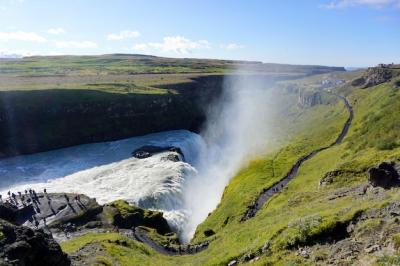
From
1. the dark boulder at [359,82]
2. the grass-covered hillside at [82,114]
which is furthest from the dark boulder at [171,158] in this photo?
the dark boulder at [359,82]

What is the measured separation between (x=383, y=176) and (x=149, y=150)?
3038 inches

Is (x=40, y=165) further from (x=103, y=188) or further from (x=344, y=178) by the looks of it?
(x=344, y=178)

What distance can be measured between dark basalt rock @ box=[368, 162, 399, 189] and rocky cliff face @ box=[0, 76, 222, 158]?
97.4m

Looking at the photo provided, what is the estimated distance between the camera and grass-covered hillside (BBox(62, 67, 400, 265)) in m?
26.6

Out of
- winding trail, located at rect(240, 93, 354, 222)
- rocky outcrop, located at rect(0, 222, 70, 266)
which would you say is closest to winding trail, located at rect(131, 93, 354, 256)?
winding trail, located at rect(240, 93, 354, 222)

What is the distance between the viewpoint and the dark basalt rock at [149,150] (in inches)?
4208

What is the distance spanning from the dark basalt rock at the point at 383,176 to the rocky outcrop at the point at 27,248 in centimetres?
3239

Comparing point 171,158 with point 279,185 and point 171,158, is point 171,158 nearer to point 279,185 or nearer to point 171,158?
point 171,158

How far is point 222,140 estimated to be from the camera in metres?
157

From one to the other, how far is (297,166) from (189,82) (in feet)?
374

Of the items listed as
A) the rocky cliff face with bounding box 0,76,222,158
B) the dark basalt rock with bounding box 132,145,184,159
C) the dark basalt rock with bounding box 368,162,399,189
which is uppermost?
the dark basalt rock with bounding box 368,162,399,189

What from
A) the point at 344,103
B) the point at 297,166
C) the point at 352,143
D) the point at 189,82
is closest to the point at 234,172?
the point at 297,166

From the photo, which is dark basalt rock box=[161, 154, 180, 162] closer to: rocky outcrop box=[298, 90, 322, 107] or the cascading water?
the cascading water

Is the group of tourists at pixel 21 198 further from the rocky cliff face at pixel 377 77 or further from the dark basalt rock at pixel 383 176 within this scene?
the rocky cliff face at pixel 377 77
